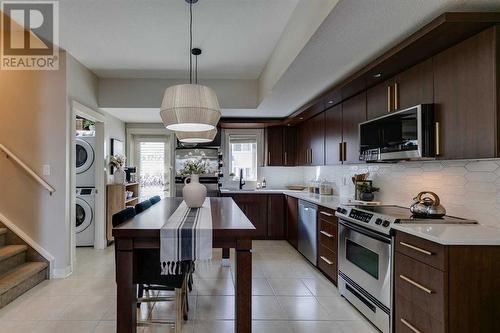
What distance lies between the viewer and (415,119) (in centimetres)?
233

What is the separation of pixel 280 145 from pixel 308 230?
7.42ft

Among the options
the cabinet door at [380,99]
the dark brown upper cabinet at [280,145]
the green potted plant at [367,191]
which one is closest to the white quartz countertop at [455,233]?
the cabinet door at [380,99]

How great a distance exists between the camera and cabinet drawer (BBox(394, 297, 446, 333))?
72.1 inches

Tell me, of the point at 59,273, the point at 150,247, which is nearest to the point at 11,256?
the point at 59,273

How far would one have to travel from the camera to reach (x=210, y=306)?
9.57ft

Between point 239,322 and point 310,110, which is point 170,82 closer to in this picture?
point 310,110

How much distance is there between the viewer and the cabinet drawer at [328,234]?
340cm

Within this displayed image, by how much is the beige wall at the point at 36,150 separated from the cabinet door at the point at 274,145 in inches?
139

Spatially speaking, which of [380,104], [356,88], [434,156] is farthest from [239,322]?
[356,88]

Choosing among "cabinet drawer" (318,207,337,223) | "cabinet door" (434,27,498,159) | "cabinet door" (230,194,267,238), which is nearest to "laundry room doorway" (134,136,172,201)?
"cabinet door" (230,194,267,238)

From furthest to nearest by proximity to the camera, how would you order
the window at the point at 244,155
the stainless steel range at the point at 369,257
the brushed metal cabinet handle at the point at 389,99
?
the window at the point at 244,155, the brushed metal cabinet handle at the point at 389,99, the stainless steel range at the point at 369,257

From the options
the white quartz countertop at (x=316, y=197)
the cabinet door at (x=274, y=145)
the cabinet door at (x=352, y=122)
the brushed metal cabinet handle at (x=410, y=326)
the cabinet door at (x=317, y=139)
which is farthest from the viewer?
the cabinet door at (x=274, y=145)

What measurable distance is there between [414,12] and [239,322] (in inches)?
89.3

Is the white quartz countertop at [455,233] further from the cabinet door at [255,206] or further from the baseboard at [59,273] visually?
the baseboard at [59,273]
